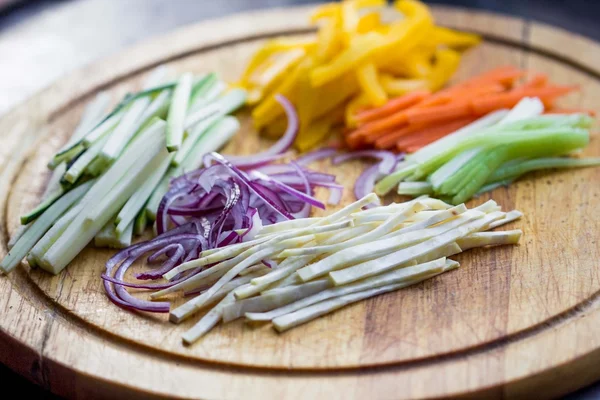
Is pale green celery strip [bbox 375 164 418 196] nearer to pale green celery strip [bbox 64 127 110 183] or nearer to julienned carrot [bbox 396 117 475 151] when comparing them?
julienned carrot [bbox 396 117 475 151]

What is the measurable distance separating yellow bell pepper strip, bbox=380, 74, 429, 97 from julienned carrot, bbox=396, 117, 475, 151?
0.28m

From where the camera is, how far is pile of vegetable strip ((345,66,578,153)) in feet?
10.8

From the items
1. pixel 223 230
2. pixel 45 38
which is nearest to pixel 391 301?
pixel 223 230

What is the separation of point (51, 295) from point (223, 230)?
66 centimetres

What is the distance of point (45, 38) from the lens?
441 centimetres

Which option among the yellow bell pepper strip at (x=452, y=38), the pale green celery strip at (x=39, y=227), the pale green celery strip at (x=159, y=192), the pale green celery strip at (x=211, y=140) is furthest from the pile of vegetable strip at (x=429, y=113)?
the pale green celery strip at (x=39, y=227)

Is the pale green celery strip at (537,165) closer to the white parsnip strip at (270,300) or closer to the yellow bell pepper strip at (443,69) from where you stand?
the yellow bell pepper strip at (443,69)

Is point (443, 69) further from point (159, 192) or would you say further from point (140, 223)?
point (140, 223)

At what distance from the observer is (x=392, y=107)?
3.35 m

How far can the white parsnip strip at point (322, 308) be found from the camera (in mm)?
2382

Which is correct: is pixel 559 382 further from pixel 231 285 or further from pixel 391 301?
pixel 231 285

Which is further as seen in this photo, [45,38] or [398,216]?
[45,38]

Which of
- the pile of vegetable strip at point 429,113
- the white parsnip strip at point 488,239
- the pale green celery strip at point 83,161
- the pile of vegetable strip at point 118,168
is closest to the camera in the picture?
the white parsnip strip at point 488,239

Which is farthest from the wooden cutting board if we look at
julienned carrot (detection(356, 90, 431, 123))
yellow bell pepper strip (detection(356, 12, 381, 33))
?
yellow bell pepper strip (detection(356, 12, 381, 33))
